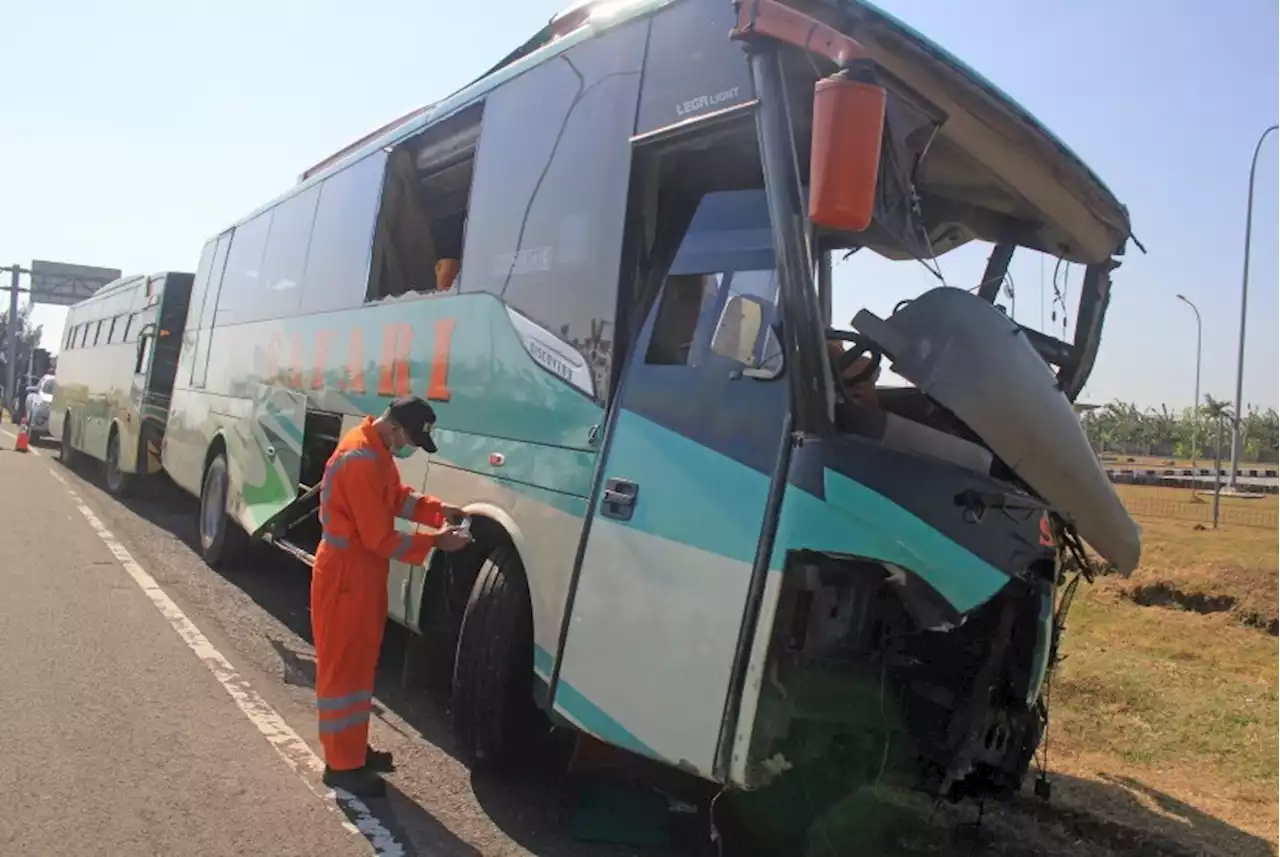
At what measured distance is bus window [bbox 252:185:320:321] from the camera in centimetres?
830

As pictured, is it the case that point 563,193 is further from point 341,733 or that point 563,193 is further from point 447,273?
point 341,733

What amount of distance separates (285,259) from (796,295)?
6.49 metres

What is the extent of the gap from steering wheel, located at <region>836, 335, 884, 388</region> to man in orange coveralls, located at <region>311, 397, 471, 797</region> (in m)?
1.91

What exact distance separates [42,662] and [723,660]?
15.5 feet

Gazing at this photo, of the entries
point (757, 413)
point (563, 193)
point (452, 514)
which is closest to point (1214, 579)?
point (452, 514)

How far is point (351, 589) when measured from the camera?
4551 millimetres

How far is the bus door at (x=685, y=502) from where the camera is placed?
3471 millimetres

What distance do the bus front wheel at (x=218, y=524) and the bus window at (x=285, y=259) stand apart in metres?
1.47

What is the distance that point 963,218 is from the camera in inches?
184

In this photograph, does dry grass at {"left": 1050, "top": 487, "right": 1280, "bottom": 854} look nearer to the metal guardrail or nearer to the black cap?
the black cap

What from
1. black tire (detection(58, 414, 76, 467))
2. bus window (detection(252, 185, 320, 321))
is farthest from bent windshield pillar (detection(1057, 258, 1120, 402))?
black tire (detection(58, 414, 76, 467))

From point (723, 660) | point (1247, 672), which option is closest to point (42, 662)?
point (723, 660)

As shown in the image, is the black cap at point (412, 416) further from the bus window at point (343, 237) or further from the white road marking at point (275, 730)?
the bus window at point (343, 237)

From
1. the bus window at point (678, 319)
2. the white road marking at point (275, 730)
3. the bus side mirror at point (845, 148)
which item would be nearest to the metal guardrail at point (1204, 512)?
the white road marking at point (275, 730)
